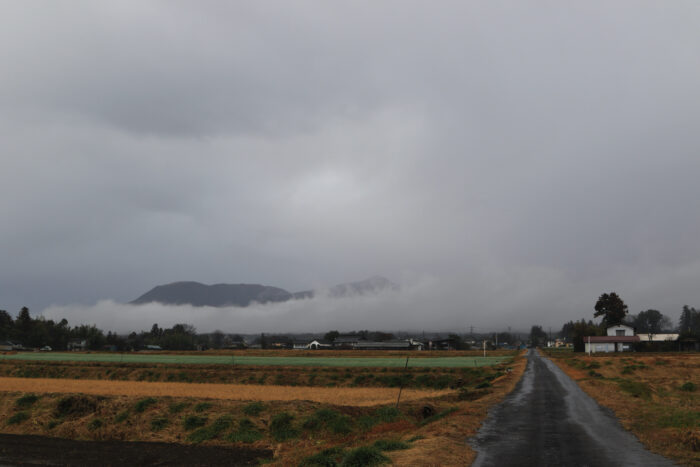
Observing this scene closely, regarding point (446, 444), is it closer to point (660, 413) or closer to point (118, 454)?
point (118, 454)

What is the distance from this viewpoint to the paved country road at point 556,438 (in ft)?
56.7

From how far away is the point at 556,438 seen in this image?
21453 millimetres

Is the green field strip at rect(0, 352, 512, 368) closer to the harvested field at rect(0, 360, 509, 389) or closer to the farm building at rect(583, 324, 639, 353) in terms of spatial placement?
the harvested field at rect(0, 360, 509, 389)

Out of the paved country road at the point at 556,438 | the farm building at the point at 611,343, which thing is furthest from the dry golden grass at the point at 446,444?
the farm building at the point at 611,343

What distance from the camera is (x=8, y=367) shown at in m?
84.7

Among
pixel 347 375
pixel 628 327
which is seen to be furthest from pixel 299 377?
pixel 628 327

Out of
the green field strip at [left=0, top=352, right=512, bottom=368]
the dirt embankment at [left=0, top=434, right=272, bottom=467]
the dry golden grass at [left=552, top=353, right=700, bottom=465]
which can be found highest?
the dry golden grass at [left=552, top=353, right=700, bottom=465]

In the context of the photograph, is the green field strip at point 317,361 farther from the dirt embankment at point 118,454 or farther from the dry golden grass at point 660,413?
the dirt embankment at point 118,454

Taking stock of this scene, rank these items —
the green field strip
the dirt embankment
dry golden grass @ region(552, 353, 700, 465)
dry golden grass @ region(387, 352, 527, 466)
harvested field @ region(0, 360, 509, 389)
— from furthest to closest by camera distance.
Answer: the green field strip
harvested field @ region(0, 360, 509, 389)
the dirt embankment
dry golden grass @ region(552, 353, 700, 465)
dry golden grass @ region(387, 352, 527, 466)

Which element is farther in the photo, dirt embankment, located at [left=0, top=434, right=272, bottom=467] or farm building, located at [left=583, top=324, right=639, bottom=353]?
farm building, located at [left=583, top=324, right=639, bottom=353]

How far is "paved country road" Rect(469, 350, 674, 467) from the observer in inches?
680

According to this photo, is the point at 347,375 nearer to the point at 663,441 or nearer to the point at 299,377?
the point at 299,377

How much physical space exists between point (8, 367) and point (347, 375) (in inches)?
2392

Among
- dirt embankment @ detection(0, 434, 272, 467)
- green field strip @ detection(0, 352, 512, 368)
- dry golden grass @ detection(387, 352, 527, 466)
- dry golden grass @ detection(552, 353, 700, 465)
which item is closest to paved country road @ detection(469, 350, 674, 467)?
dry golden grass @ detection(387, 352, 527, 466)
